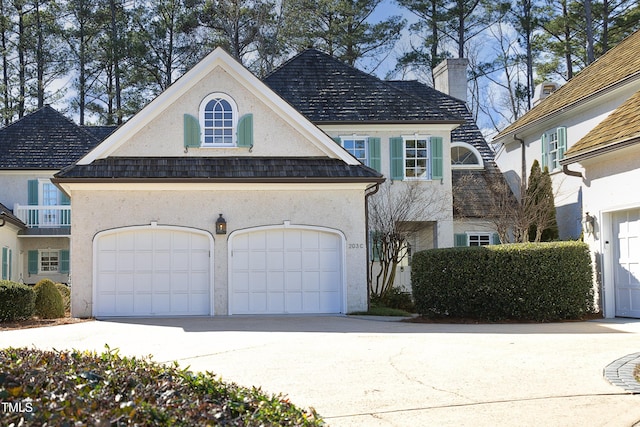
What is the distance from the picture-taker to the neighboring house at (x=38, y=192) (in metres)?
30.9

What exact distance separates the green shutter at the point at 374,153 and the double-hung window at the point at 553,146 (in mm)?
5377

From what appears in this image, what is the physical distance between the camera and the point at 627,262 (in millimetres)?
16344

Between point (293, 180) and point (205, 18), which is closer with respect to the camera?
point (293, 180)

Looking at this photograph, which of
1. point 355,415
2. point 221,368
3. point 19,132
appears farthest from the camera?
point 19,132

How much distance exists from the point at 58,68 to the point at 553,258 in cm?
3189

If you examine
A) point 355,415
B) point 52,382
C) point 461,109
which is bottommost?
point 355,415

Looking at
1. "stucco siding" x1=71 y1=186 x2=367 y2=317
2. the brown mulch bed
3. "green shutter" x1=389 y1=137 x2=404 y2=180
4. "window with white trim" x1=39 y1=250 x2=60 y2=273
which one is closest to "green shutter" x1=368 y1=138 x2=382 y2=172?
"green shutter" x1=389 y1=137 x2=404 y2=180

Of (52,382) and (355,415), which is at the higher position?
(52,382)

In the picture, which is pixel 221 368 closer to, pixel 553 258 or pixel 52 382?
pixel 52 382

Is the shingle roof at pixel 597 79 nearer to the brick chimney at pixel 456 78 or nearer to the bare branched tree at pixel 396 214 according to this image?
the brick chimney at pixel 456 78

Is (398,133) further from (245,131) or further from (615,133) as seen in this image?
(615,133)

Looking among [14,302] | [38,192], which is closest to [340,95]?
[14,302]

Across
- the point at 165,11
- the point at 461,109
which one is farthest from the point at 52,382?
the point at 165,11

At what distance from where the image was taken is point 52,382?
18.0 feet
